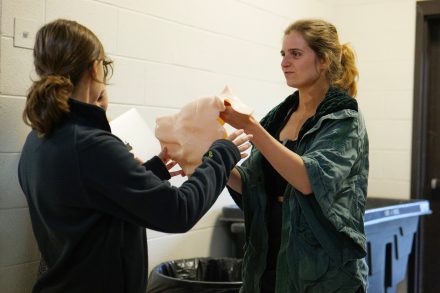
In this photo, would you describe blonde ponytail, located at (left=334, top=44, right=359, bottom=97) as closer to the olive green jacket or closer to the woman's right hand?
the olive green jacket

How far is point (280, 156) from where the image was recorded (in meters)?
1.54

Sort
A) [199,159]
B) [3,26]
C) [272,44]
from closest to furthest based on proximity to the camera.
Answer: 1. [199,159]
2. [3,26]
3. [272,44]

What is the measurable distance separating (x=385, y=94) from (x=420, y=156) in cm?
48

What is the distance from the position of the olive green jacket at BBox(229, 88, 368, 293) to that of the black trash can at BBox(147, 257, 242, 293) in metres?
0.57

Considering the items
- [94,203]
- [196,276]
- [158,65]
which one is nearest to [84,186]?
[94,203]

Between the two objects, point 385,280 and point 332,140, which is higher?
point 332,140

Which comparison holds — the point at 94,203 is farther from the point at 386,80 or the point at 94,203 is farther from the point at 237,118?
the point at 386,80

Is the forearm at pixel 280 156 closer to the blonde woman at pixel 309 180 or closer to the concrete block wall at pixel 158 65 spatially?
the blonde woman at pixel 309 180

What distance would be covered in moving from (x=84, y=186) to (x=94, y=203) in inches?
1.8

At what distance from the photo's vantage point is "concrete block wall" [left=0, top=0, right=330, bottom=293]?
1886 mm

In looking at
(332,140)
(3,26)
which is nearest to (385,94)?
(332,140)

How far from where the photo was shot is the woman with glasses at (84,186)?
1.20m

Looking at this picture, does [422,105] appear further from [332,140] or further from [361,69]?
[332,140]

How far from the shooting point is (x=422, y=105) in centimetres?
373
